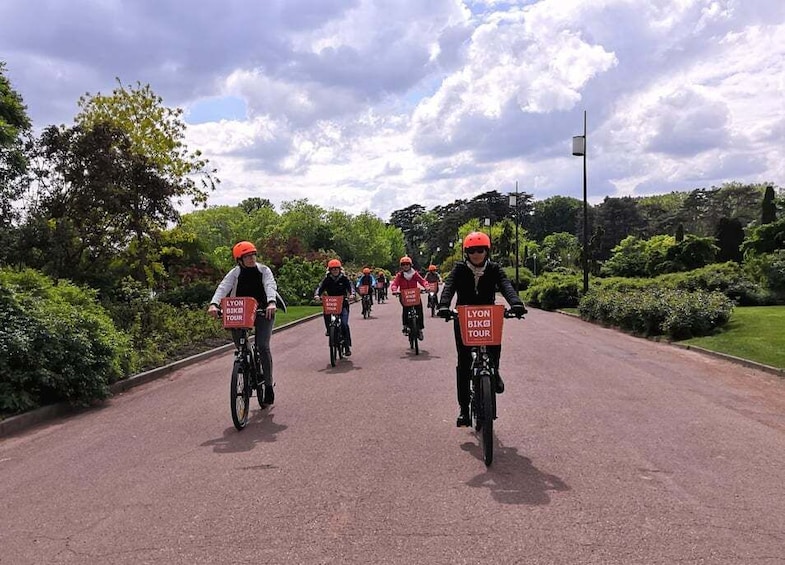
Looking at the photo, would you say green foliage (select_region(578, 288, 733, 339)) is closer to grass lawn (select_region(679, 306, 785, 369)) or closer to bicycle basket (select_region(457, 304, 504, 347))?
grass lawn (select_region(679, 306, 785, 369))

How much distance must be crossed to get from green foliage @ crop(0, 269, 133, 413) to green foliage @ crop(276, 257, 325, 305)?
93.2ft

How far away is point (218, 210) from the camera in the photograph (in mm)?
71625

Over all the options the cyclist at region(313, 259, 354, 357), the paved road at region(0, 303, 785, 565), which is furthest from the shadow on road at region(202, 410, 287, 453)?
the cyclist at region(313, 259, 354, 357)

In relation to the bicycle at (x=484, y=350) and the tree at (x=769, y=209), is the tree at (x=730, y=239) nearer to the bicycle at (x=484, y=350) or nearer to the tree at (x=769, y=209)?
the tree at (x=769, y=209)

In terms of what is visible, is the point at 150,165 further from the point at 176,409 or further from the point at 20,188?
the point at 176,409

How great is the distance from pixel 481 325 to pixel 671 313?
13.1m

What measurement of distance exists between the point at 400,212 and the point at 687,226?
8254cm

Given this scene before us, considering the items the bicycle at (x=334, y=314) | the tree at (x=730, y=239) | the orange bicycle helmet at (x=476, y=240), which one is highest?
the tree at (x=730, y=239)

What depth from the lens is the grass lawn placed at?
41.2ft

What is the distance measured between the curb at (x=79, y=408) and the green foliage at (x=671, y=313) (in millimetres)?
11350

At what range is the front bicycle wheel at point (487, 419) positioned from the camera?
5305 millimetres

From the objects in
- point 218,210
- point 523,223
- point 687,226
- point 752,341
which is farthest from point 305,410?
point 523,223

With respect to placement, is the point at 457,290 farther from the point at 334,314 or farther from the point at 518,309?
the point at 334,314

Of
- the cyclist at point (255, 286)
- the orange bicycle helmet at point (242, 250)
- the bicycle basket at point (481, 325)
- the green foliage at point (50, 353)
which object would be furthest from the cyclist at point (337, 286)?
the bicycle basket at point (481, 325)
